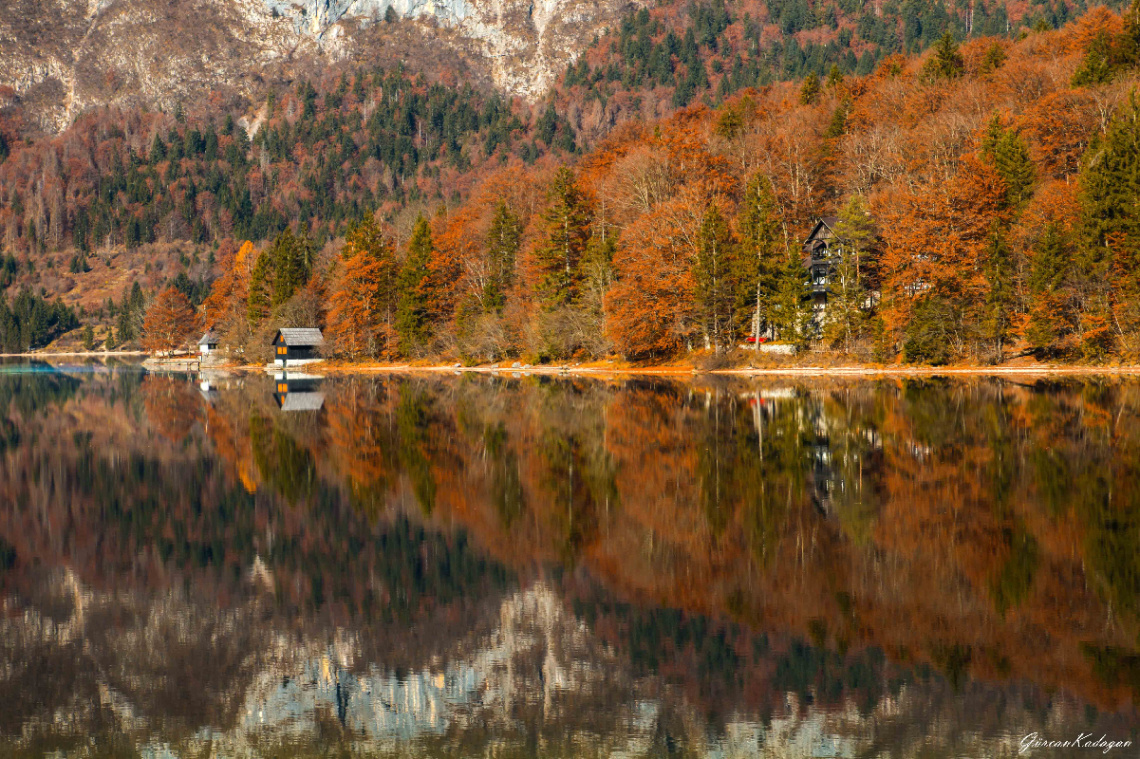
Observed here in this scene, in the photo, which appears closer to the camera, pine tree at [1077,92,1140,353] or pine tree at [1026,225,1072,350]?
pine tree at [1077,92,1140,353]

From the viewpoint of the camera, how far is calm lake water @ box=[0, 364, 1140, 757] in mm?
7496

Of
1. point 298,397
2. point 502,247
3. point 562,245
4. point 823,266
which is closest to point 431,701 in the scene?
point 298,397

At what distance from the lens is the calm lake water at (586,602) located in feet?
24.6

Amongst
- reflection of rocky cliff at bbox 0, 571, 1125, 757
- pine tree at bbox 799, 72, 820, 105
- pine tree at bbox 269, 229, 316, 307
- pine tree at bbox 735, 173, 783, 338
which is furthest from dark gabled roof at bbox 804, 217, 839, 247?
reflection of rocky cliff at bbox 0, 571, 1125, 757

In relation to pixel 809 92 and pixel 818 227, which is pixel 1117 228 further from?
pixel 809 92

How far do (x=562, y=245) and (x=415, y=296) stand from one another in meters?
19.7

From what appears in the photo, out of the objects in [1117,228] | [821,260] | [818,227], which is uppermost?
[818,227]

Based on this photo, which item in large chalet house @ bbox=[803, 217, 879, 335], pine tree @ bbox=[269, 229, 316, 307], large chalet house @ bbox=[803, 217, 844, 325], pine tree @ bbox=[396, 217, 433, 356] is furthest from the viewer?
pine tree @ bbox=[269, 229, 316, 307]

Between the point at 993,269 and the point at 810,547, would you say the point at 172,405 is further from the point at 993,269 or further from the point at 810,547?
the point at 993,269

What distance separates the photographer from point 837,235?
62.9 meters

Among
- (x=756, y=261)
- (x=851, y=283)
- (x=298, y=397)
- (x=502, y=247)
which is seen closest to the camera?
(x=298, y=397)

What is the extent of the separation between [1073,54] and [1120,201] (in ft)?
107

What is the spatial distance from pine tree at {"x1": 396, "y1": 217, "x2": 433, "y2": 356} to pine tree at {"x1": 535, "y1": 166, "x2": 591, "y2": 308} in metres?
17.1

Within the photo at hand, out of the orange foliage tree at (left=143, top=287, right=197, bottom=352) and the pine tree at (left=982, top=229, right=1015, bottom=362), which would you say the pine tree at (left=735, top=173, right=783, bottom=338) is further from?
the orange foliage tree at (left=143, top=287, right=197, bottom=352)
